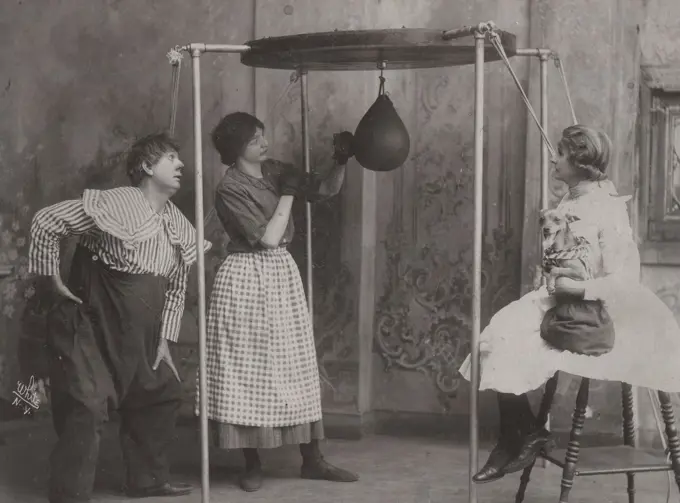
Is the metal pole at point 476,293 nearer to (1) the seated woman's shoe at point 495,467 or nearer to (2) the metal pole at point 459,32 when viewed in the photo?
(1) the seated woman's shoe at point 495,467

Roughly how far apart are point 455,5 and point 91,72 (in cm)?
210

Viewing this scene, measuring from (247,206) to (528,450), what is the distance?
1.66 meters

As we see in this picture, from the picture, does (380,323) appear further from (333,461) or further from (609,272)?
(609,272)

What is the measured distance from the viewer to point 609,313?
4316 millimetres

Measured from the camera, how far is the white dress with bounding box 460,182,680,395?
4.21 metres

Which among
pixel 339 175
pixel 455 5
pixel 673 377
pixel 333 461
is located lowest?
pixel 333 461

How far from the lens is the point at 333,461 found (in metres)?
5.56

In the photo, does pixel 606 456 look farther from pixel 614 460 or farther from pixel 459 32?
pixel 459 32

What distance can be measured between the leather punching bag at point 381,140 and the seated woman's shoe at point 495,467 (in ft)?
4.53

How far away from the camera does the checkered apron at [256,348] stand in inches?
198

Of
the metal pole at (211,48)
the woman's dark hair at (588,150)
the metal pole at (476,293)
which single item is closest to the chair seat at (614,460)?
the metal pole at (476,293)

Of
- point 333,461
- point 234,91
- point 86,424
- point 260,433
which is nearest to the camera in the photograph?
point 86,424

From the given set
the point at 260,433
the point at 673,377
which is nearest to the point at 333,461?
the point at 260,433

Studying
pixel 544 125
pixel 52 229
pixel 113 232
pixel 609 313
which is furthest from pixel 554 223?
pixel 52 229
